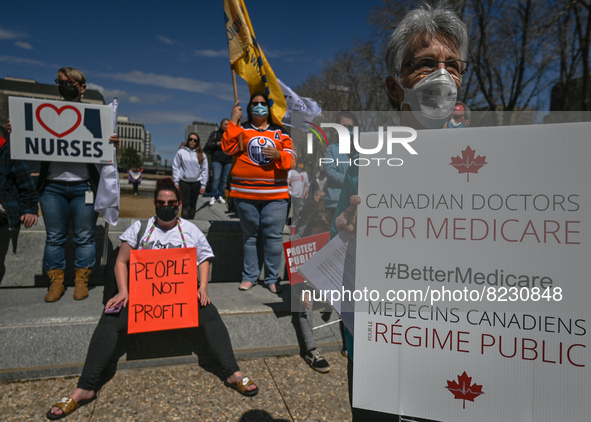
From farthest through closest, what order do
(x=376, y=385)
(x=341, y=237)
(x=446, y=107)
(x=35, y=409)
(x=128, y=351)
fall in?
(x=128, y=351)
(x=35, y=409)
(x=341, y=237)
(x=446, y=107)
(x=376, y=385)

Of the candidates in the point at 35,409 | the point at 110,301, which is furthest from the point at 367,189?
the point at 35,409

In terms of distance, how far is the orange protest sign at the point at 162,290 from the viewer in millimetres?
3059

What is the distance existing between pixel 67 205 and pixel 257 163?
1648mm

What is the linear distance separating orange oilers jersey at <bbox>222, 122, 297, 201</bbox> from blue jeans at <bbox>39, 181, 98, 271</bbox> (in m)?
1.29

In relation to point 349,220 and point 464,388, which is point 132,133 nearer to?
point 349,220

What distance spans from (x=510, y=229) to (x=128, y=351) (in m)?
2.99

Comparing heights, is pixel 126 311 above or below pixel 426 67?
below

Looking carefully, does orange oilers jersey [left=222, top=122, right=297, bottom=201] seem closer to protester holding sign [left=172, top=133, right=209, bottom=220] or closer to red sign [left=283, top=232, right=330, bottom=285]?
red sign [left=283, top=232, right=330, bottom=285]

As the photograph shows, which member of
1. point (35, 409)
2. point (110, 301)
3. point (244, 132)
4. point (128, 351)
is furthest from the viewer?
point (244, 132)

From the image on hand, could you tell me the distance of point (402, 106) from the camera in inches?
53.9

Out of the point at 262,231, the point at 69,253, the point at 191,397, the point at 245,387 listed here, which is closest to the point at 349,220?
the point at 245,387

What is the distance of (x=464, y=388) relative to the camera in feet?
3.64

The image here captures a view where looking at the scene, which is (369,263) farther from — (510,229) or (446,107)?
(446,107)

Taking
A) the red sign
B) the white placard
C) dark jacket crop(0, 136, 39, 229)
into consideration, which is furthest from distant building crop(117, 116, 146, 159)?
the white placard
